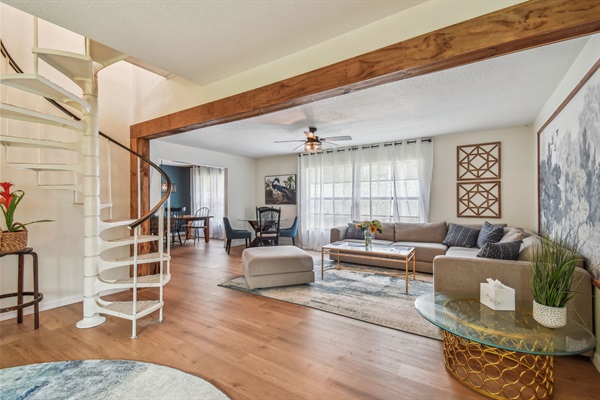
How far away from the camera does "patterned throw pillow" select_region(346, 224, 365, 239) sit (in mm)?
5199

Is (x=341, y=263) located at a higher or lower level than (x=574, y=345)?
lower

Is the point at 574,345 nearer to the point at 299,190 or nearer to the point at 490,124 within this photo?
the point at 490,124

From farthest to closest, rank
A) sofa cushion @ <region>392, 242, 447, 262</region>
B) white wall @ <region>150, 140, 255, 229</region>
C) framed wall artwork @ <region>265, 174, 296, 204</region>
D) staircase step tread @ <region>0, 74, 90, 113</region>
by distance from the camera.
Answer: framed wall artwork @ <region>265, 174, 296, 204</region>, white wall @ <region>150, 140, 255, 229</region>, sofa cushion @ <region>392, 242, 447, 262</region>, staircase step tread @ <region>0, 74, 90, 113</region>

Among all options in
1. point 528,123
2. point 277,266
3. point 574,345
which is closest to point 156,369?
point 277,266

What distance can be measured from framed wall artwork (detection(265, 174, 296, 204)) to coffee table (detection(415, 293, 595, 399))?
5.25 meters

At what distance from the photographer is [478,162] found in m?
4.74

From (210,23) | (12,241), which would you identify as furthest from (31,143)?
(210,23)

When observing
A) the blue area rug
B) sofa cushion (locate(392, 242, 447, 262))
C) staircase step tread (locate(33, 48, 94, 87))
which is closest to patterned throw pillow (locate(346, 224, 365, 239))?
sofa cushion (locate(392, 242, 447, 262))

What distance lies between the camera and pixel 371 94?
309 cm

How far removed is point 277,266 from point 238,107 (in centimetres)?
203

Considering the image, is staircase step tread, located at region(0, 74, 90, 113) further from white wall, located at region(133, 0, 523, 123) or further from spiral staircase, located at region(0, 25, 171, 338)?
white wall, located at region(133, 0, 523, 123)

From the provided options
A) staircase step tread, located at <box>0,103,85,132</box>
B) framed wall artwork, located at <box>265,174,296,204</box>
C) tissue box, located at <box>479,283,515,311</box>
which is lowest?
tissue box, located at <box>479,283,515,311</box>

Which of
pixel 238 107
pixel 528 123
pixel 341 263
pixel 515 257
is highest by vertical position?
pixel 528 123

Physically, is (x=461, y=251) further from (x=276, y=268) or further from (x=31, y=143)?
(x=31, y=143)
